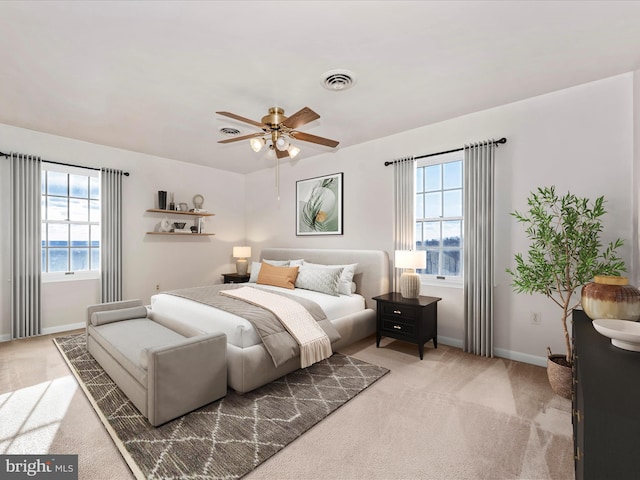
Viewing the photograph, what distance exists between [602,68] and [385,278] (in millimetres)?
2839

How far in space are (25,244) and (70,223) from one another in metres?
0.57

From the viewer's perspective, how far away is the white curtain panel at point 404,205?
391cm

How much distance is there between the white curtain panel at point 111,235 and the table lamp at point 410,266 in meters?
3.99

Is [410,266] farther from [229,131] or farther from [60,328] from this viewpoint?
[60,328]

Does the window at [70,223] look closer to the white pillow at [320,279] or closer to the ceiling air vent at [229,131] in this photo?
the ceiling air vent at [229,131]

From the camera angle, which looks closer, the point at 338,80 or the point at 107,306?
the point at 338,80

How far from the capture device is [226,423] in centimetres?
212

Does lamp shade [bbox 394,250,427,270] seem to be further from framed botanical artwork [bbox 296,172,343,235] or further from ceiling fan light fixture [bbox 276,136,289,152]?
ceiling fan light fixture [bbox 276,136,289,152]

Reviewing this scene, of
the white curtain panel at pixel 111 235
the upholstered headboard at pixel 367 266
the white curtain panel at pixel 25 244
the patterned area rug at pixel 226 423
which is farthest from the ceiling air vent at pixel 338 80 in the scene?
the white curtain panel at pixel 25 244

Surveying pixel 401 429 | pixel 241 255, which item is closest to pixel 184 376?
pixel 401 429

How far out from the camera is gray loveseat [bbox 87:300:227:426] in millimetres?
2031

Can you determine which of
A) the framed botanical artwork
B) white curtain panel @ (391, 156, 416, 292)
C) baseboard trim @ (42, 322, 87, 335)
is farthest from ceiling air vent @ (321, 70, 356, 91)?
baseboard trim @ (42, 322, 87, 335)

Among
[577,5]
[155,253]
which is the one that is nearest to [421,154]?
[577,5]

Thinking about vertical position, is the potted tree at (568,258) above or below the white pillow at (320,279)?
above
